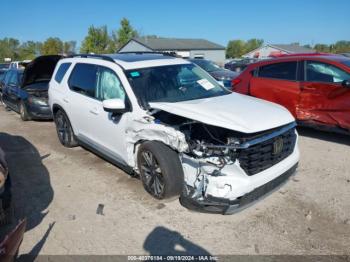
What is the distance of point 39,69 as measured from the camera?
9859mm

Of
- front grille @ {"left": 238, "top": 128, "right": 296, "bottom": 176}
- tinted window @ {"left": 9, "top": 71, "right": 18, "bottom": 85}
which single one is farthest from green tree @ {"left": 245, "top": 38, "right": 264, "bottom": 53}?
front grille @ {"left": 238, "top": 128, "right": 296, "bottom": 176}

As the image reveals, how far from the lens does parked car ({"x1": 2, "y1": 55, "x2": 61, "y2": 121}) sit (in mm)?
9383

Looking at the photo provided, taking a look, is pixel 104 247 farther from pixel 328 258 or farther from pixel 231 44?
pixel 231 44

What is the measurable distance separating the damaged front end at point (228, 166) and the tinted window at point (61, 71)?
3.42m

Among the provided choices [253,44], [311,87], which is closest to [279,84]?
[311,87]

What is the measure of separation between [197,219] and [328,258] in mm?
1403

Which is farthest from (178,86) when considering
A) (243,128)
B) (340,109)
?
(340,109)

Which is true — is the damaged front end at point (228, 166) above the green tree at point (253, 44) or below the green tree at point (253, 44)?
below

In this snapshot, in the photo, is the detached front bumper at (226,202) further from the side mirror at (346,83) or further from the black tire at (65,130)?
the black tire at (65,130)

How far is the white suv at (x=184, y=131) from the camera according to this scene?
11.5ft

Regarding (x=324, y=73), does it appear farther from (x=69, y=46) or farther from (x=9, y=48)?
(x=9, y=48)

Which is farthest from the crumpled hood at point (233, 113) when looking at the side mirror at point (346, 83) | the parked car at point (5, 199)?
the side mirror at point (346, 83)

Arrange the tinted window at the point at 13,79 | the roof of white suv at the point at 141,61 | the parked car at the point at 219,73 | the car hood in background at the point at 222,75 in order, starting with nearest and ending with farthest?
1. the roof of white suv at the point at 141,61
2. the tinted window at the point at 13,79
3. the parked car at the point at 219,73
4. the car hood in background at the point at 222,75

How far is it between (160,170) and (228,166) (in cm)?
86
